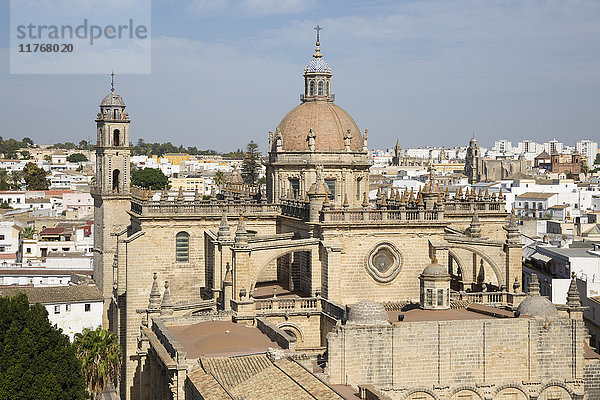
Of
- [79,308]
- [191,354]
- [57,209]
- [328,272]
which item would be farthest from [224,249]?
[57,209]

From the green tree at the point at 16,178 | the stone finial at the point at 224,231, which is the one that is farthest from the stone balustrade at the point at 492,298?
the green tree at the point at 16,178

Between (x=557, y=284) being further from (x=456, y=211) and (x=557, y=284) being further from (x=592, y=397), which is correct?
(x=592, y=397)

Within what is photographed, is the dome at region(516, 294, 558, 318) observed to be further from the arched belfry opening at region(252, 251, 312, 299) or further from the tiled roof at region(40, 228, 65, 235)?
the tiled roof at region(40, 228, 65, 235)

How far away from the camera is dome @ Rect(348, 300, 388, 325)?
2852 cm

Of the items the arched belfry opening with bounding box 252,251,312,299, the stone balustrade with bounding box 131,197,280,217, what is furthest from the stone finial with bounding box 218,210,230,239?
the stone balustrade with bounding box 131,197,280,217

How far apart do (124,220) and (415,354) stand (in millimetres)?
26408

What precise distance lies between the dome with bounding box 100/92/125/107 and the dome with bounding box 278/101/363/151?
12.0 m

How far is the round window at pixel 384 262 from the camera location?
3622 centimetres

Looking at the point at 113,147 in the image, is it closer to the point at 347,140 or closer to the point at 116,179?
the point at 116,179

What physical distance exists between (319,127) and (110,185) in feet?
45.9

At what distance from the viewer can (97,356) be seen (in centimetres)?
3994

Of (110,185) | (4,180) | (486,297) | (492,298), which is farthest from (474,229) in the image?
(4,180)

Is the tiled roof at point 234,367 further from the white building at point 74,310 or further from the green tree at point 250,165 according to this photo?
the green tree at point 250,165

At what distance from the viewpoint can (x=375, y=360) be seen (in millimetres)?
28344
